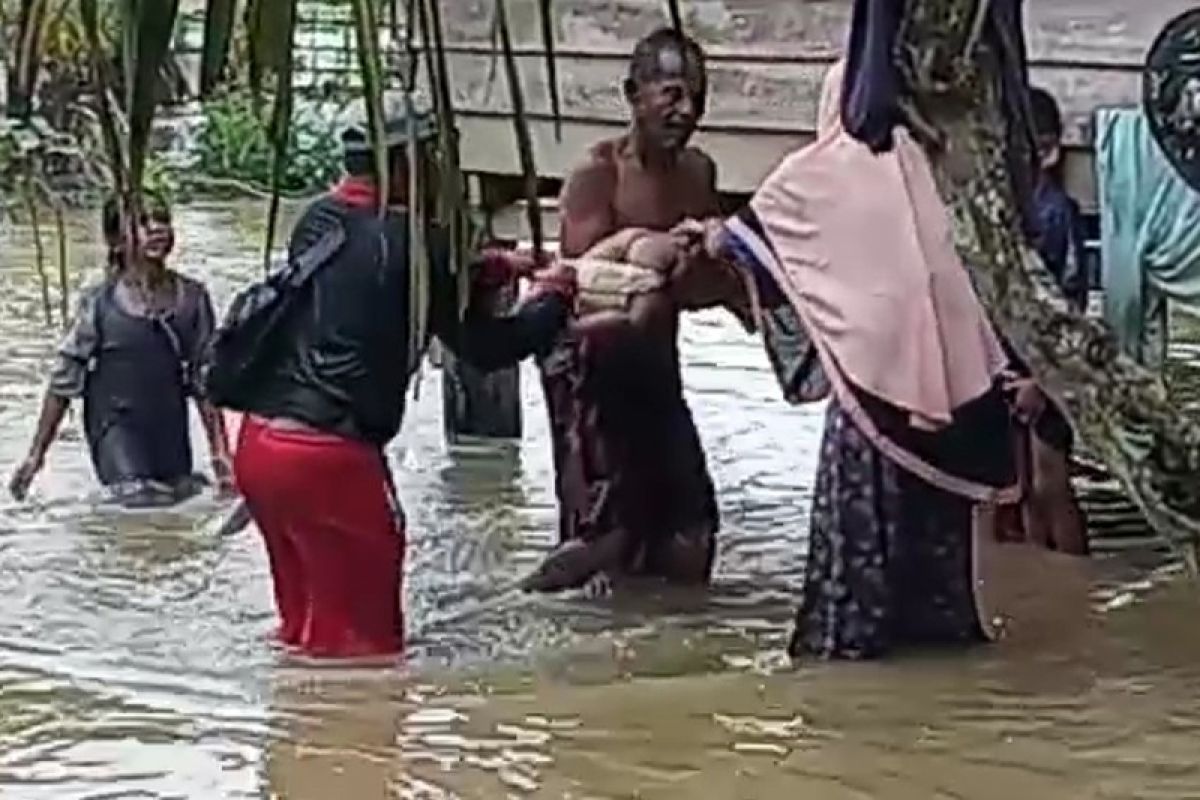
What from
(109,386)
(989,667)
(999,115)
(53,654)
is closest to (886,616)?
(989,667)

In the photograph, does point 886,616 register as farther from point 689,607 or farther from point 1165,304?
point 1165,304

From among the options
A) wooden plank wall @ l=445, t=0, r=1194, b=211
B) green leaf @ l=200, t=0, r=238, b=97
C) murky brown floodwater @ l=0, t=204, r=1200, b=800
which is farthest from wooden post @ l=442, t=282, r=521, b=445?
green leaf @ l=200, t=0, r=238, b=97

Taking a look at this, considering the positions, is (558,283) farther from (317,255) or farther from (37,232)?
(37,232)

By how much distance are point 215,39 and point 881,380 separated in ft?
16.8

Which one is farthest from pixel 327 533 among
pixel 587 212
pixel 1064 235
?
pixel 1064 235

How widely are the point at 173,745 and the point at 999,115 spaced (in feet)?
13.3

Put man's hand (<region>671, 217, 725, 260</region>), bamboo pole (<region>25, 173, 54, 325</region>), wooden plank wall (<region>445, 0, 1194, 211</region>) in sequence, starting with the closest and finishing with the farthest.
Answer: bamboo pole (<region>25, 173, 54, 325</region>) < man's hand (<region>671, 217, 725, 260</region>) < wooden plank wall (<region>445, 0, 1194, 211</region>)

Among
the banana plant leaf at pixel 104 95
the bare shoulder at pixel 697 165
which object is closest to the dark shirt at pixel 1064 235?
the bare shoulder at pixel 697 165

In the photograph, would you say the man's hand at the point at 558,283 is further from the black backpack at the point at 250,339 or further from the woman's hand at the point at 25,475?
the woman's hand at the point at 25,475

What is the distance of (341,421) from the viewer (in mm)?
6453

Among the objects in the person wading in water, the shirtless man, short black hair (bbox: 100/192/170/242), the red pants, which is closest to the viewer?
short black hair (bbox: 100/192/170/242)

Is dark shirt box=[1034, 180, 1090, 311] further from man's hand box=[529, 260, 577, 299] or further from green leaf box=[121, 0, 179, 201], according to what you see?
green leaf box=[121, 0, 179, 201]

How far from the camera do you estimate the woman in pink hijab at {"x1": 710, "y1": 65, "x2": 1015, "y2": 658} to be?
6.41 meters

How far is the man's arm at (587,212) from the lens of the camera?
290 inches
